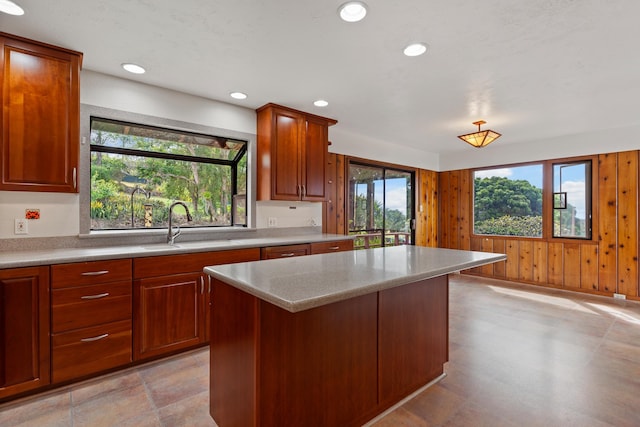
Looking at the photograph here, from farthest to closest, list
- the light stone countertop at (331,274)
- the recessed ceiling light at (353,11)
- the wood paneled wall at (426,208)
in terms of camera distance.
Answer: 1. the wood paneled wall at (426,208)
2. the recessed ceiling light at (353,11)
3. the light stone countertop at (331,274)

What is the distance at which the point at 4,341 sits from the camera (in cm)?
195

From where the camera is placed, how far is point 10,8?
74.2 inches

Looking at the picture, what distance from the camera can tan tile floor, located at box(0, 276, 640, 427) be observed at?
187 cm

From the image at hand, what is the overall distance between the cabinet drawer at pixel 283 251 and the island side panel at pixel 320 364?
1.57 m

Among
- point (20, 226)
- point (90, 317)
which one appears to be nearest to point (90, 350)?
point (90, 317)

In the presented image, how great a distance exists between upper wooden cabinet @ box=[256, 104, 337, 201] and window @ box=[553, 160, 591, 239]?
3937 mm

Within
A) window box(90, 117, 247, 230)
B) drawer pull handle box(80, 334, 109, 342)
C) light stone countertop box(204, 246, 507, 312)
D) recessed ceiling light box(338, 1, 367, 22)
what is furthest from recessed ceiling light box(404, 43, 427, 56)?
drawer pull handle box(80, 334, 109, 342)

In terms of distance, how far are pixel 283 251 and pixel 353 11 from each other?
7.19 feet

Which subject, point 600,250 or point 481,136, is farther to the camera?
point 600,250

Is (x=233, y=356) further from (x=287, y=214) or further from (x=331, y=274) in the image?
(x=287, y=214)

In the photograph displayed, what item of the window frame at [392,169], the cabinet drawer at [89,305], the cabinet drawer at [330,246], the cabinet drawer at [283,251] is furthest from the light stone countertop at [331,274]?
the window frame at [392,169]

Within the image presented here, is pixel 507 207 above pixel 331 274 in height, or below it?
above

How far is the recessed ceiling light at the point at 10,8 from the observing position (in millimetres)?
1836

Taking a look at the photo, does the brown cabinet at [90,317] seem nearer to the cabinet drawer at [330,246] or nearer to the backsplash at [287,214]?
the backsplash at [287,214]
